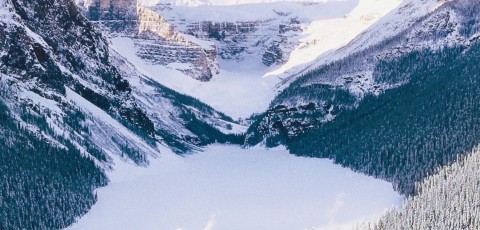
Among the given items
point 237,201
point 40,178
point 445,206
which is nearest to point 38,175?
point 40,178

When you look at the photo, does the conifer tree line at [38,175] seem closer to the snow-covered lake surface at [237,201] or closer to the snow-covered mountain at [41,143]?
the snow-covered mountain at [41,143]

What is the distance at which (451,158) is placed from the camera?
162250 mm

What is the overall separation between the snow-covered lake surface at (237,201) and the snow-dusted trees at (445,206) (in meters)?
8.91

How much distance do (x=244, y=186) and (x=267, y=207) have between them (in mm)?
32550

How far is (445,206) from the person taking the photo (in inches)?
4904

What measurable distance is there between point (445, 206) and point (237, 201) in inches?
1739

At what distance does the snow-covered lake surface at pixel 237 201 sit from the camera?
130 m

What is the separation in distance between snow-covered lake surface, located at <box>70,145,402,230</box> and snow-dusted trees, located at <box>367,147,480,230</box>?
8.91 metres

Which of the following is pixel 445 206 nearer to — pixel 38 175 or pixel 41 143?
pixel 38 175

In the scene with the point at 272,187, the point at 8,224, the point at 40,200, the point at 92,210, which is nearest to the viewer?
the point at 8,224

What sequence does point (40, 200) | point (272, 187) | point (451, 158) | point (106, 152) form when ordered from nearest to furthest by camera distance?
point (40, 200), point (451, 158), point (272, 187), point (106, 152)

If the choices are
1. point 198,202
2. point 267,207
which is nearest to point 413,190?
point 267,207

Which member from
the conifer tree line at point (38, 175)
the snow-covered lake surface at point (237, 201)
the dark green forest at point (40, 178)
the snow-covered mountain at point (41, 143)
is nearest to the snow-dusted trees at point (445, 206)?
the snow-covered lake surface at point (237, 201)

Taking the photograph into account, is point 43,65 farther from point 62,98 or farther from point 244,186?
point 244,186
